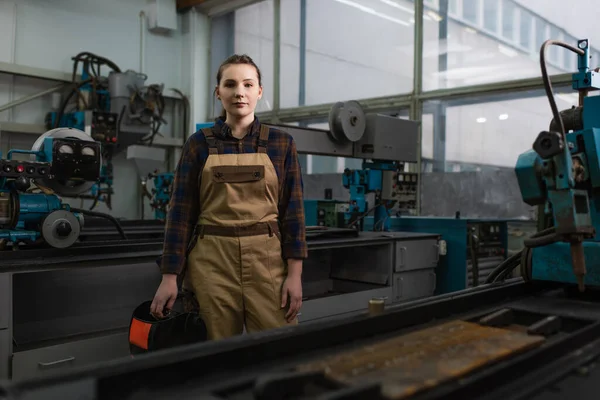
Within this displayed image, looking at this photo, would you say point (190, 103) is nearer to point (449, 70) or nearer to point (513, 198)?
point (449, 70)

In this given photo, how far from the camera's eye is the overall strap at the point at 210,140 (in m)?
1.51

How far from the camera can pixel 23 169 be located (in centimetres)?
195

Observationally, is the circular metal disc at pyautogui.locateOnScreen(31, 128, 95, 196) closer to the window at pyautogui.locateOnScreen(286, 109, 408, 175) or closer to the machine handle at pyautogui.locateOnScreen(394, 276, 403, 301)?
the machine handle at pyautogui.locateOnScreen(394, 276, 403, 301)

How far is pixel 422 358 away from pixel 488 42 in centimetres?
416

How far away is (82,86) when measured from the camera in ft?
18.4

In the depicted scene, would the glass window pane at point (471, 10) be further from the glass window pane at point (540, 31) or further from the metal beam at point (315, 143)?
the metal beam at point (315, 143)

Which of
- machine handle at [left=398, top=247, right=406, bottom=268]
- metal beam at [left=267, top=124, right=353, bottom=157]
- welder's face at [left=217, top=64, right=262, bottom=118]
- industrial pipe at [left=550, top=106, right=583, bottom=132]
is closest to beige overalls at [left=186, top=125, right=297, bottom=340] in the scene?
welder's face at [left=217, top=64, right=262, bottom=118]

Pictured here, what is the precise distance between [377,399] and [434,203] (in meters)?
4.08

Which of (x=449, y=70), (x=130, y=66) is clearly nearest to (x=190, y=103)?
(x=130, y=66)

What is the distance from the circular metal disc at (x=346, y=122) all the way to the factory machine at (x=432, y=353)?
1.82 meters

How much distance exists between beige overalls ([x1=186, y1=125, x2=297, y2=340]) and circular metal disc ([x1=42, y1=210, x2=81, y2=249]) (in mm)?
818

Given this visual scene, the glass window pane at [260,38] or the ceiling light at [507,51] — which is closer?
the ceiling light at [507,51]

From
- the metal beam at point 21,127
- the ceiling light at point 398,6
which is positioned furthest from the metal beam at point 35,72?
the ceiling light at point 398,6

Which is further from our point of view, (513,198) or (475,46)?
(475,46)
